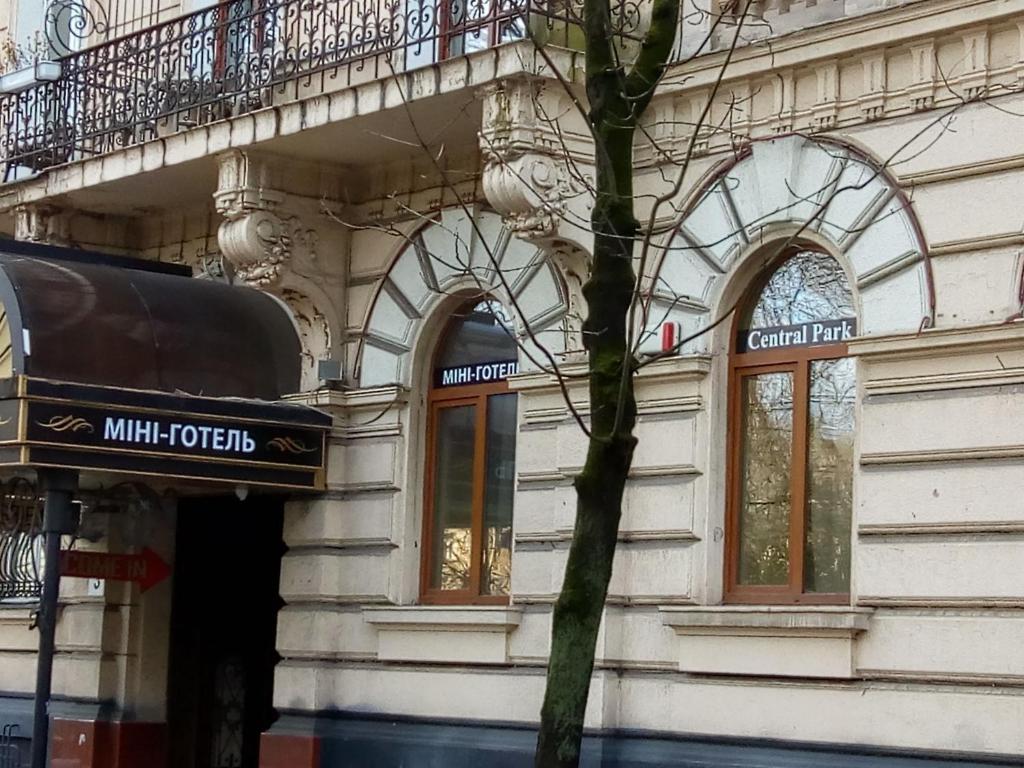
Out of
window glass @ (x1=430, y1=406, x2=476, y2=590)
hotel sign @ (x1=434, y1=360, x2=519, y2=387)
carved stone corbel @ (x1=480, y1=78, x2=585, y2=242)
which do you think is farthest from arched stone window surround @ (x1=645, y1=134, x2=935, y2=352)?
window glass @ (x1=430, y1=406, x2=476, y2=590)

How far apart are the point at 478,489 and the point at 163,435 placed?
2.23 meters

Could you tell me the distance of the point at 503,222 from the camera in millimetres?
14266

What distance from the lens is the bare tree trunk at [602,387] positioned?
921cm

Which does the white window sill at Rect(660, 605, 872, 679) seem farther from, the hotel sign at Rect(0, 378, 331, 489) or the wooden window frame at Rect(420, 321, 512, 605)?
the hotel sign at Rect(0, 378, 331, 489)

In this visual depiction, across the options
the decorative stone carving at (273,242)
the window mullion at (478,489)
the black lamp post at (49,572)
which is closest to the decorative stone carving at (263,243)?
the decorative stone carving at (273,242)

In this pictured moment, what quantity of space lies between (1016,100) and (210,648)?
29.8 feet

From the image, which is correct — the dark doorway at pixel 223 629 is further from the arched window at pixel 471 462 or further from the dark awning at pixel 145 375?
the arched window at pixel 471 462

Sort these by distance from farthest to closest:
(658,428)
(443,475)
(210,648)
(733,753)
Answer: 1. (210,648)
2. (443,475)
3. (658,428)
4. (733,753)

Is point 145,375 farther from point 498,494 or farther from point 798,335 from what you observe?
point 798,335

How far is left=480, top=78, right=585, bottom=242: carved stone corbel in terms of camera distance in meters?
13.6

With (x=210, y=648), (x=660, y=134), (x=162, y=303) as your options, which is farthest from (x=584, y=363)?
(x=210, y=648)

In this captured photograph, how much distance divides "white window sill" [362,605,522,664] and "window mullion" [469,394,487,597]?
410 mm

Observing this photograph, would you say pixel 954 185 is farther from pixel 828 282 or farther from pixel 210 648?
pixel 210 648

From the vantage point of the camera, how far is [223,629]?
59.8ft
